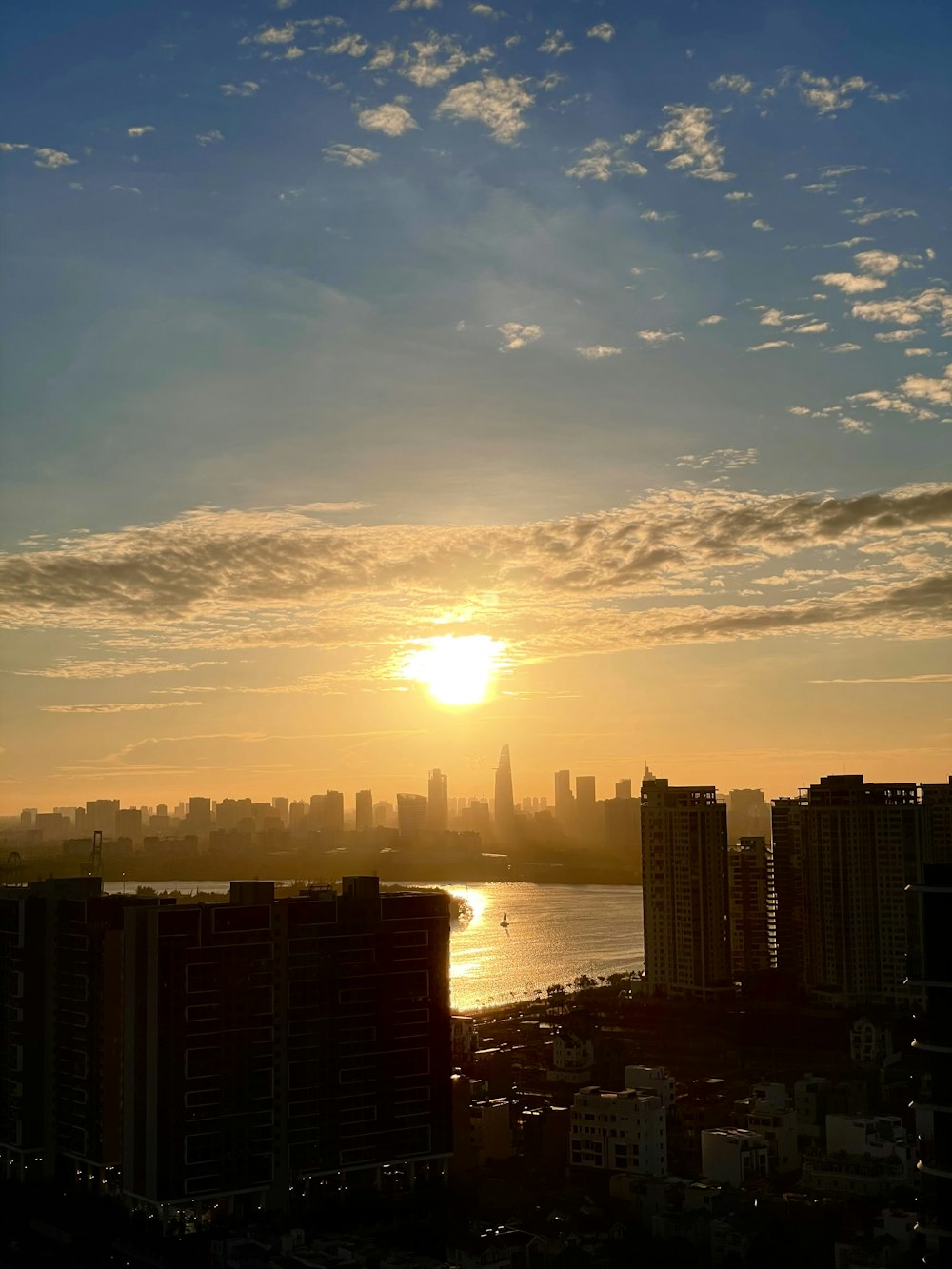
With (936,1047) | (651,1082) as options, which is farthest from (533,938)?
(936,1047)

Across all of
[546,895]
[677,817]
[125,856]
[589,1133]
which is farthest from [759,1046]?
[546,895]

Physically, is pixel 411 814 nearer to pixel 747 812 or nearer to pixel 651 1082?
pixel 747 812

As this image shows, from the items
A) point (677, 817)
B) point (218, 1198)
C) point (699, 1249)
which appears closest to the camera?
point (699, 1249)

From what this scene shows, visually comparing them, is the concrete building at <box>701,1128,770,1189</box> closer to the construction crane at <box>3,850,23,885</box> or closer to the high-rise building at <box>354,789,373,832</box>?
the construction crane at <box>3,850,23,885</box>

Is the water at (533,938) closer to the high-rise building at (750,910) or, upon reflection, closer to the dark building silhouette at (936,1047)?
the high-rise building at (750,910)

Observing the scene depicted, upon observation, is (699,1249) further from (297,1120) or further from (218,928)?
(218,928)

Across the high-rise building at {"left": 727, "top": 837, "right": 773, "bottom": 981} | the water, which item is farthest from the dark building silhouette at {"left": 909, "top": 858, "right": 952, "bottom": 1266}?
the water

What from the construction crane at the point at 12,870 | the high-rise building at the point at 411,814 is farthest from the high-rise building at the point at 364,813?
the construction crane at the point at 12,870
